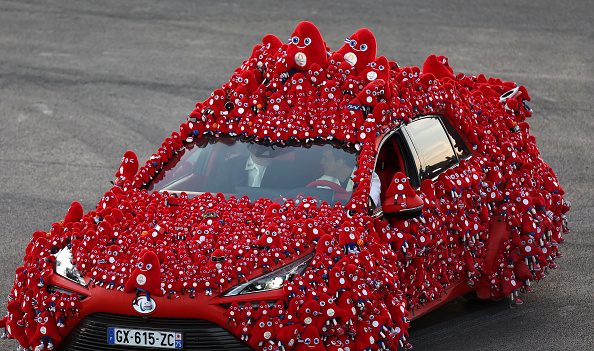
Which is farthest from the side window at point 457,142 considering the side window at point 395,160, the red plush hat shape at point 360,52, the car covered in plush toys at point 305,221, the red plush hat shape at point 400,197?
the red plush hat shape at point 400,197

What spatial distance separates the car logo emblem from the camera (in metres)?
7.90

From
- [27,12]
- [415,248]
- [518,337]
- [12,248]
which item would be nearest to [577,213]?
[518,337]

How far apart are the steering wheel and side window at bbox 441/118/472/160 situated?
1.54 m

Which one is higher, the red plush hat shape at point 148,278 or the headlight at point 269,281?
the red plush hat shape at point 148,278

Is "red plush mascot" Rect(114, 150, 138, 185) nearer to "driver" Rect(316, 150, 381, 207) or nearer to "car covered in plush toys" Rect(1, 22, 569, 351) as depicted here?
"car covered in plush toys" Rect(1, 22, 569, 351)

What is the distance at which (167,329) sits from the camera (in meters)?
7.90

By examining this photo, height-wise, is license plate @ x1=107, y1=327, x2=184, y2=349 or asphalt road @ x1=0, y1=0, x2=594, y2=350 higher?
asphalt road @ x1=0, y1=0, x2=594, y2=350

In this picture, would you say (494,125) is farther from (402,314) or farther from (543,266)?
(402,314)

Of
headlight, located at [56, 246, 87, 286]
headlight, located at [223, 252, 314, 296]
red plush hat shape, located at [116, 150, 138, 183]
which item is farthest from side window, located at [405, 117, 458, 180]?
headlight, located at [56, 246, 87, 286]

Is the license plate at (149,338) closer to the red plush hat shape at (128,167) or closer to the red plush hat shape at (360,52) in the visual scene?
the red plush hat shape at (128,167)

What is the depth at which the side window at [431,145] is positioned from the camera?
970 cm

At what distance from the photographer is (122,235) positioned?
845cm

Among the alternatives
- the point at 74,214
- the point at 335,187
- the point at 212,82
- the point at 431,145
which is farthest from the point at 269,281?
the point at 212,82

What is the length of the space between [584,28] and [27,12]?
30.6ft
